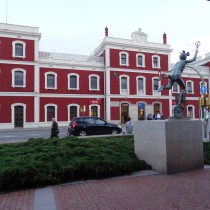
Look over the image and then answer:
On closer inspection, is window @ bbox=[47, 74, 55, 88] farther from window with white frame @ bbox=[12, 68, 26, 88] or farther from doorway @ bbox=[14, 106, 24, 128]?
doorway @ bbox=[14, 106, 24, 128]

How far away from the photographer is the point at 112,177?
7441 mm

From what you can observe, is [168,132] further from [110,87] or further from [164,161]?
[110,87]

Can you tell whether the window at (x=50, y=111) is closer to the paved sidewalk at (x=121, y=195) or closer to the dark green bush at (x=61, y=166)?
the dark green bush at (x=61, y=166)

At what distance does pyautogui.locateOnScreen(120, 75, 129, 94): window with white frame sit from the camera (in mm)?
40969

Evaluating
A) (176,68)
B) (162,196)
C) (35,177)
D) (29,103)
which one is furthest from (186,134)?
(29,103)

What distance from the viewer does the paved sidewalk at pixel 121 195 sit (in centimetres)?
509

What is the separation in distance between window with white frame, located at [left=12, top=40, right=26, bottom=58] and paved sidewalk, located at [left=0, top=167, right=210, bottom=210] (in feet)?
103

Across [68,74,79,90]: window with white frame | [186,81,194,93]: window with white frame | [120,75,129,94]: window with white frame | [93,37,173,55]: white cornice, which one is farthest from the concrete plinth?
[186,81,194,93]: window with white frame

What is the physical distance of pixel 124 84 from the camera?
41250 millimetres

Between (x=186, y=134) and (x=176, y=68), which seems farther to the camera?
(x=176, y=68)

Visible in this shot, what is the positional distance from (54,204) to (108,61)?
36.0m

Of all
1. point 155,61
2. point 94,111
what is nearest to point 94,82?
point 94,111

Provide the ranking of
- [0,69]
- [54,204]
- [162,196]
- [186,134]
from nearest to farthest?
[54,204] → [162,196] → [186,134] → [0,69]

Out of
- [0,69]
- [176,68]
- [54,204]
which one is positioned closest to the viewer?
[54,204]
